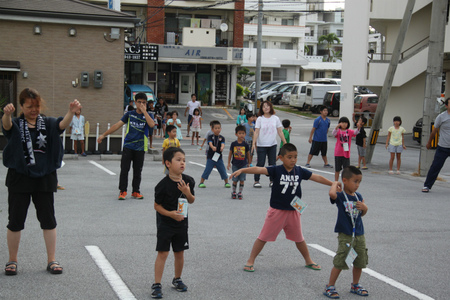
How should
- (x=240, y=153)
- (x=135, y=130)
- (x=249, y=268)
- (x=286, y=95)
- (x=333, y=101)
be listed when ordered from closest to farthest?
(x=249, y=268) < (x=135, y=130) < (x=240, y=153) < (x=333, y=101) < (x=286, y=95)

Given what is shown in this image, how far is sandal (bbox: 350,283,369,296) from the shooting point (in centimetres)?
573

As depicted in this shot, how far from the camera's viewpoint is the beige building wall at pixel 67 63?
18.2m

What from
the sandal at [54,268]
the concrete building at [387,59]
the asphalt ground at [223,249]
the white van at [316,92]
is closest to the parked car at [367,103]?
the concrete building at [387,59]

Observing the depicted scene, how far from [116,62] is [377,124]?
28.9 feet

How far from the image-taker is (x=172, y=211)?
553 cm

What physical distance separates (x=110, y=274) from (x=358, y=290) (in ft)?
8.57

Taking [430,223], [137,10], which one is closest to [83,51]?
[430,223]

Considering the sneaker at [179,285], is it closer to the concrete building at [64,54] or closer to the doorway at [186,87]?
the concrete building at [64,54]

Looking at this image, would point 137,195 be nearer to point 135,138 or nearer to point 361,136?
point 135,138

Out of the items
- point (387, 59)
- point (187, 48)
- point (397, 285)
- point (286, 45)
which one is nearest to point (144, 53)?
point (187, 48)

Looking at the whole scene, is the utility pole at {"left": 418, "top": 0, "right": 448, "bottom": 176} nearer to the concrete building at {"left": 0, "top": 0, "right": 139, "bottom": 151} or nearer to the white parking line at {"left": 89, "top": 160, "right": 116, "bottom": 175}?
the white parking line at {"left": 89, "top": 160, "right": 116, "bottom": 175}

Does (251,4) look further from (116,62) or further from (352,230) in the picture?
(352,230)

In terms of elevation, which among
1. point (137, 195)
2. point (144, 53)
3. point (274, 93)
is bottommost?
point (137, 195)

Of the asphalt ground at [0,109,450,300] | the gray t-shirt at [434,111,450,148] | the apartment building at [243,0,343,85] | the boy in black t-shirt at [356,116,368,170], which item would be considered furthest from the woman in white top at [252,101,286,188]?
the apartment building at [243,0,343,85]
